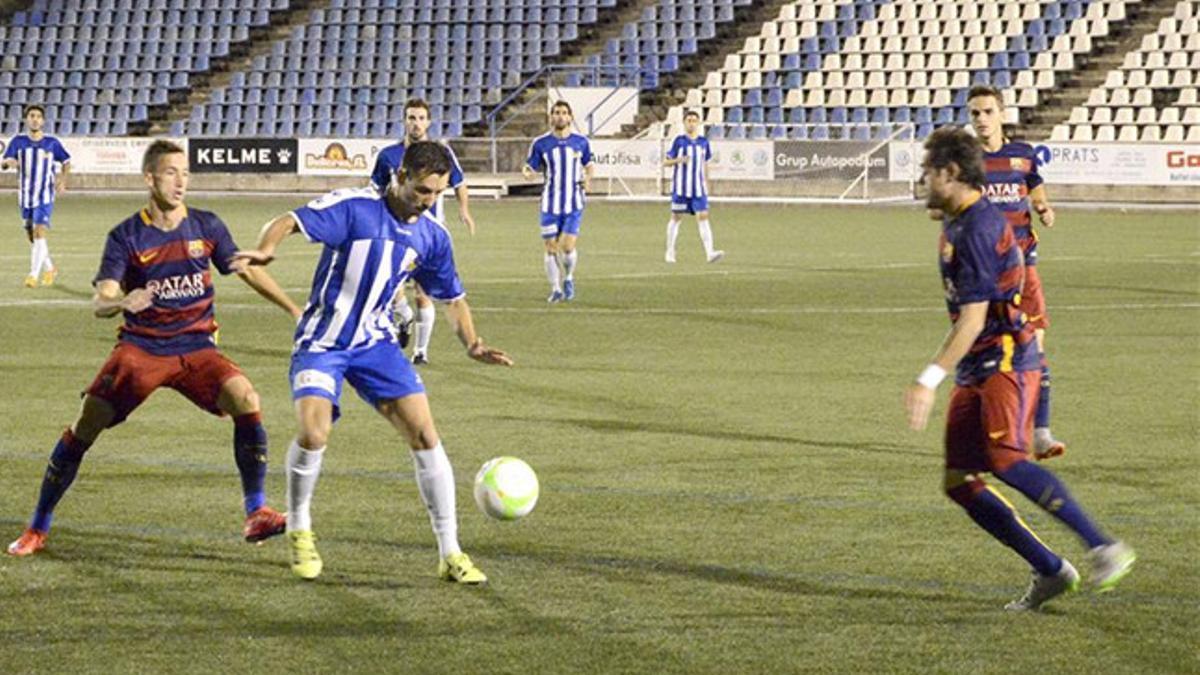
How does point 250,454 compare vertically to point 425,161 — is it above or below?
below

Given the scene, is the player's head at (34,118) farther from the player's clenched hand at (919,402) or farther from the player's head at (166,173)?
the player's clenched hand at (919,402)

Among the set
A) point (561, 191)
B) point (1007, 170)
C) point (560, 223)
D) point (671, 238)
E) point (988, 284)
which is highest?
point (1007, 170)

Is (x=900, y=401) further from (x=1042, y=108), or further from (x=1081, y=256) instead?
(x=1042, y=108)

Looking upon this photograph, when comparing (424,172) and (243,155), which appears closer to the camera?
(424,172)

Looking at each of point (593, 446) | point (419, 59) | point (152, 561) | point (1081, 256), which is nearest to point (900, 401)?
point (593, 446)

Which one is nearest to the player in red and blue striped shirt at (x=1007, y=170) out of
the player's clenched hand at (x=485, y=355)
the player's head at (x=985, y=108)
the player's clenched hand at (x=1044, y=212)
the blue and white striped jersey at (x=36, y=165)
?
the player's head at (x=985, y=108)

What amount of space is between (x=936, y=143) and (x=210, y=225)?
3272mm

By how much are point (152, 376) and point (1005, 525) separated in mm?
3606

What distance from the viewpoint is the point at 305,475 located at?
8.32 metres

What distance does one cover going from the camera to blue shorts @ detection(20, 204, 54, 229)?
81.6ft

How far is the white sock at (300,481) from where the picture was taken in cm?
830

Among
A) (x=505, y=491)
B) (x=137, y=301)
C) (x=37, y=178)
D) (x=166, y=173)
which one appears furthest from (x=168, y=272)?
(x=37, y=178)

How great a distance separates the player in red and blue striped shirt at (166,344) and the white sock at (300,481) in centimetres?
58

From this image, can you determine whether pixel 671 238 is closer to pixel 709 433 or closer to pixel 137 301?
pixel 709 433
